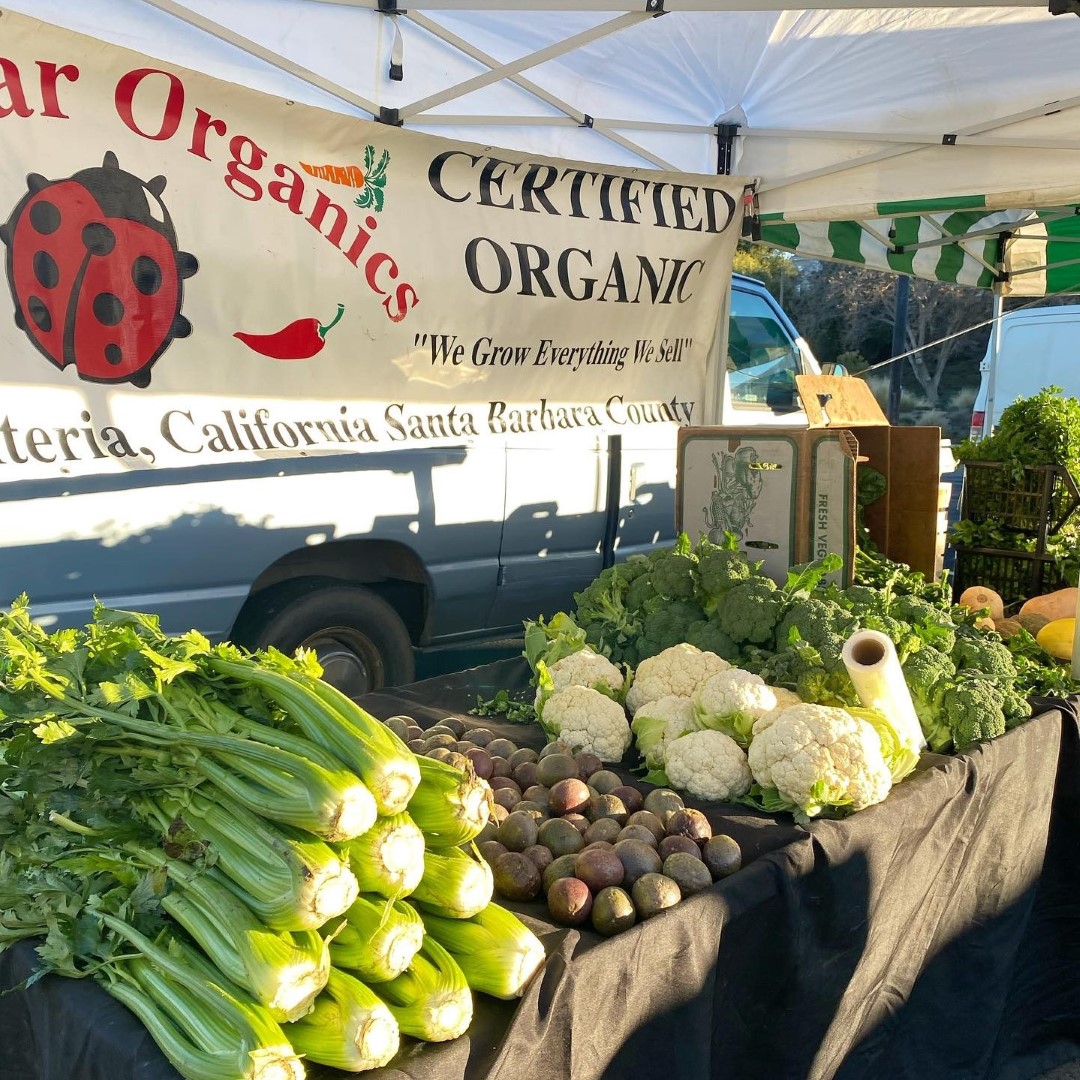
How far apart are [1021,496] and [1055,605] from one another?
26.7 inches

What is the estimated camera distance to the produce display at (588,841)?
1.64 m

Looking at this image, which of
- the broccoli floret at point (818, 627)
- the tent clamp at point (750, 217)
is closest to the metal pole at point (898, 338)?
the tent clamp at point (750, 217)

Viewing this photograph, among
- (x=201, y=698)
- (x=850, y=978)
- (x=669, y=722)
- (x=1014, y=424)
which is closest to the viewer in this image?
(x=201, y=698)

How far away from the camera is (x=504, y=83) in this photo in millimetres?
4227

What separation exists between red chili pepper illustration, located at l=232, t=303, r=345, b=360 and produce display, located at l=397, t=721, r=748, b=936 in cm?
199

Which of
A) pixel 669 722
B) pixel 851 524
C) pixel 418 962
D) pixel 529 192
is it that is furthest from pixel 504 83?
pixel 418 962

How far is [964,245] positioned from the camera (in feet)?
23.6

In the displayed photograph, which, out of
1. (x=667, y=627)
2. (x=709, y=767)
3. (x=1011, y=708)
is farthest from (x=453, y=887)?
(x=1011, y=708)

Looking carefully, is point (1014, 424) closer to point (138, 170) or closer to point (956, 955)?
point (956, 955)

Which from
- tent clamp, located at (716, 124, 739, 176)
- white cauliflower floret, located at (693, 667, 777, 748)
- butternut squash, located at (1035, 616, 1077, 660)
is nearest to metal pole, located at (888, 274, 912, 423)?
tent clamp, located at (716, 124, 739, 176)

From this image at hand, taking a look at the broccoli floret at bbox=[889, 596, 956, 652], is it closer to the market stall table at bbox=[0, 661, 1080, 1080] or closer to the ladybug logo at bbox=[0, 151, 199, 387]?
the market stall table at bbox=[0, 661, 1080, 1080]

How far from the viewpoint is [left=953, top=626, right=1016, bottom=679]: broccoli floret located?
8.94 ft

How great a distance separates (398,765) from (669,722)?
113 cm

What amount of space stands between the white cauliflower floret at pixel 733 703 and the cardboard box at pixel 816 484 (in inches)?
37.5
